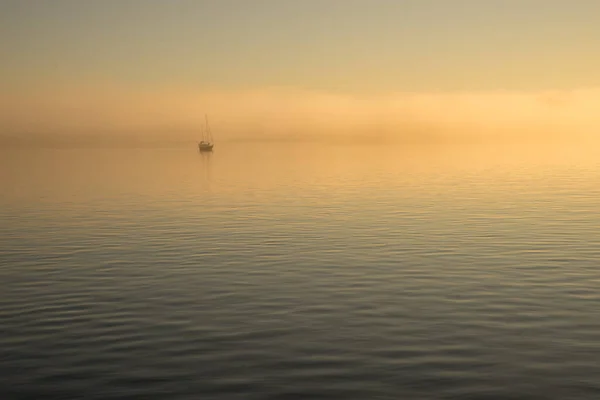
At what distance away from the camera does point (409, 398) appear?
1797 cm

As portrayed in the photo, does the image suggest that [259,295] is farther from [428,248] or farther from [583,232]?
[583,232]

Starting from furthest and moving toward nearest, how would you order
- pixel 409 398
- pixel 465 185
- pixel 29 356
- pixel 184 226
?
pixel 465 185
pixel 184 226
pixel 29 356
pixel 409 398

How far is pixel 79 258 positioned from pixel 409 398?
27.3 m

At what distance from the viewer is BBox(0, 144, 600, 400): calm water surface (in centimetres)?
1934

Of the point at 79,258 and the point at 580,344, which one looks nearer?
the point at 580,344

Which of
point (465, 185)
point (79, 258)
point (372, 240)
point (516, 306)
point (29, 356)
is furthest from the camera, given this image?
point (465, 185)

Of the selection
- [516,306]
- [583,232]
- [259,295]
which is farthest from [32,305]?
[583,232]

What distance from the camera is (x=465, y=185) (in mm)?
99125

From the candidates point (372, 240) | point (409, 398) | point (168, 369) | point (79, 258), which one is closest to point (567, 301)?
point (409, 398)

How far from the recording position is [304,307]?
90.6ft

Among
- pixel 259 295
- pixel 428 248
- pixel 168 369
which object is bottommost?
pixel 168 369

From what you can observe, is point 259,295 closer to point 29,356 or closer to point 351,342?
point 351,342

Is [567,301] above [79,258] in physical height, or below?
below

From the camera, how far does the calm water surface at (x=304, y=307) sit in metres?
19.3
